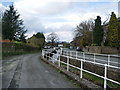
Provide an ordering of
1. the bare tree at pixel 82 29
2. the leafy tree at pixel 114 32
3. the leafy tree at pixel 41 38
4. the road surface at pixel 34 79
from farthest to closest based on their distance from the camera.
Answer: the leafy tree at pixel 41 38 → the bare tree at pixel 82 29 → the leafy tree at pixel 114 32 → the road surface at pixel 34 79

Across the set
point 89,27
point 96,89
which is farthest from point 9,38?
point 96,89

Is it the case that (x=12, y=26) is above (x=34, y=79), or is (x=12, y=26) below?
above

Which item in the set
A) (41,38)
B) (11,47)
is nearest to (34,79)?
(11,47)

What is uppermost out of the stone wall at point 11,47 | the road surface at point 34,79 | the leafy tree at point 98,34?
the leafy tree at point 98,34

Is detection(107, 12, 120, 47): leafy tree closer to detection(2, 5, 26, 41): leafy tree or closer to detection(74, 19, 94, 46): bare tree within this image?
detection(74, 19, 94, 46): bare tree

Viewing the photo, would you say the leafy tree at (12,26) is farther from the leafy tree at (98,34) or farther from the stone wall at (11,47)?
the leafy tree at (98,34)

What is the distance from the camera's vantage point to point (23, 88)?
7000mm

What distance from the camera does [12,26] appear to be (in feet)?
150

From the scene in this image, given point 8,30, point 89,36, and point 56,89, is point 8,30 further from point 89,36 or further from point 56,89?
point 56,89

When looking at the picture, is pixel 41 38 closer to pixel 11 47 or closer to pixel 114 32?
pixel 11 47

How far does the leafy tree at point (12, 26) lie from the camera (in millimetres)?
42281

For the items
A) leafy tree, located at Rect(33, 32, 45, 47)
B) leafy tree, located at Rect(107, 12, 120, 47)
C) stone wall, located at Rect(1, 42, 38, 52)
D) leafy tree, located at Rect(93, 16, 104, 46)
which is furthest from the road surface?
leafy tree, located at Rect(33, 32, 45, 47)

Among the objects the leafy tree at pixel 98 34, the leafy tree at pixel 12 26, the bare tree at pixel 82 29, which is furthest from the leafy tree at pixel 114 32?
the leafy tree at pixel 12 26

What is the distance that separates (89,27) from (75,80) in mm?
54358
